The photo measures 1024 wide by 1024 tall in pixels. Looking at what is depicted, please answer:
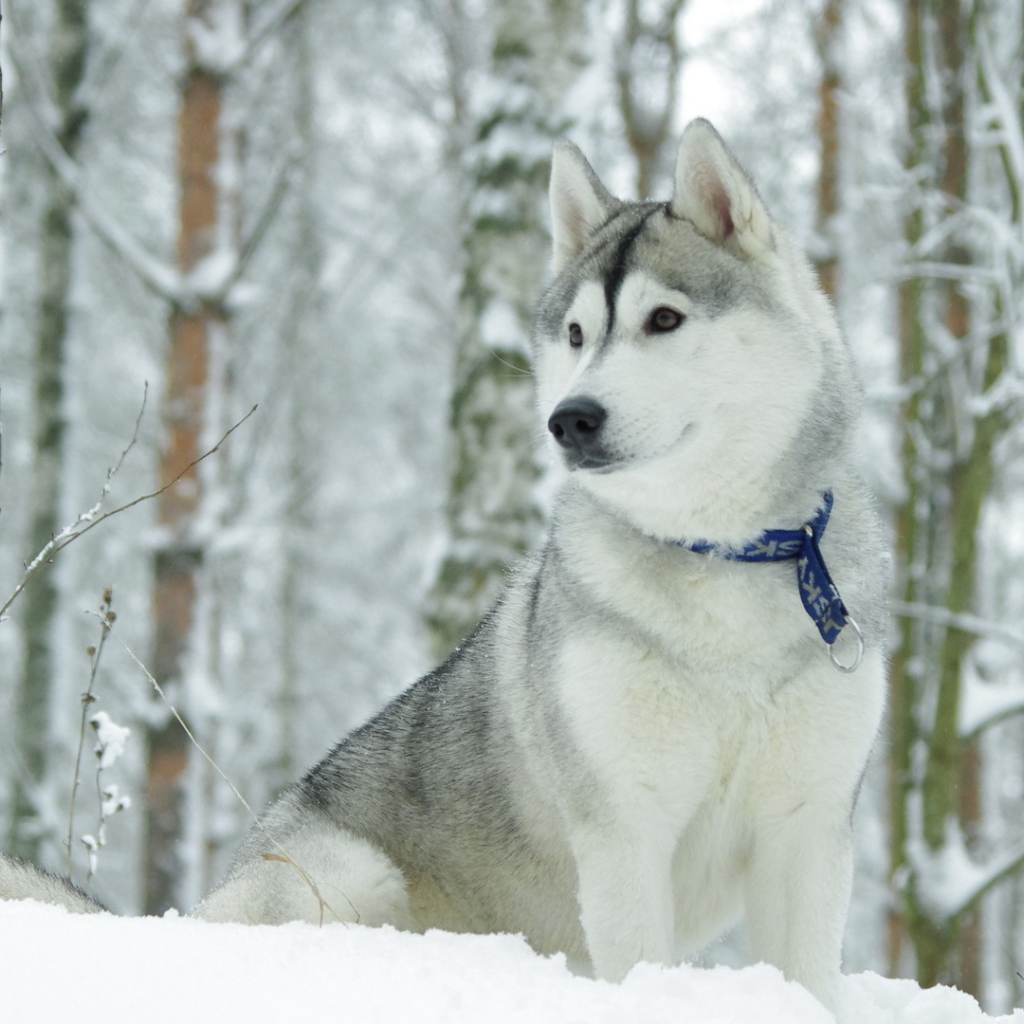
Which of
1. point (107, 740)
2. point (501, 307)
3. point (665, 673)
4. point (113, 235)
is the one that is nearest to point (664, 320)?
point (665, 673)

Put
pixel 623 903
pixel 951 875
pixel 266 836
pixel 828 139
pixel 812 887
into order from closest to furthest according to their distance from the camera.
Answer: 1. pixel 623 903
2. pixel 812 887
3. pixel 266 836
4. pixel 951 875
5. pixel 828 139

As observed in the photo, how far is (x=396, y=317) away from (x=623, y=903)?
41.2ft

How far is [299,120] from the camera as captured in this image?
11625 millimetres

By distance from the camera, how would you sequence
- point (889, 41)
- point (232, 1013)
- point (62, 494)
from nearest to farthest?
1. point (232, 1013)
2. point (62, 494)
3. point (889, 41)

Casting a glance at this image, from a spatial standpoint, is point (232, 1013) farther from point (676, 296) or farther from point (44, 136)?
point (44, 136)

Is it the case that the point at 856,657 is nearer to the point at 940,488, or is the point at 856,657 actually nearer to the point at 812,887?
the point at 812,887

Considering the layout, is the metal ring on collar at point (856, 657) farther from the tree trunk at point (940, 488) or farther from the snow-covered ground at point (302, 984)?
the tree trunk at point (940, 488)

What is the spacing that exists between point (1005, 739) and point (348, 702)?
379 inches

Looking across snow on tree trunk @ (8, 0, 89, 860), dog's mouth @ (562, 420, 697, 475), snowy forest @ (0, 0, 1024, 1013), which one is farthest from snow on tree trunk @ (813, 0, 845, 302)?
dog's mouth @ (562, 420, 697, 475)

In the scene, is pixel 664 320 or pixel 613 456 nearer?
pixel 613 456

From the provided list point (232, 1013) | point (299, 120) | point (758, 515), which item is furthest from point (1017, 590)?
point (232, 1013)

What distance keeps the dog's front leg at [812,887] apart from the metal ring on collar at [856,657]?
1.02 feet

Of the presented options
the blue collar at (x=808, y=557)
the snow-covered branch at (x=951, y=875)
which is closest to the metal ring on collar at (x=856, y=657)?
the blue collar at (x=808, y=557)

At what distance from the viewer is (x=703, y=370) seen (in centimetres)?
252
